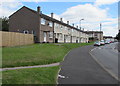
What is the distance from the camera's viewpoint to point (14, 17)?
3947cm

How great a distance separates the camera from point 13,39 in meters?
27.5

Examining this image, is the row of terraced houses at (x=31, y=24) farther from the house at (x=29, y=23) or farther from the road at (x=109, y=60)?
the road at (x=109, y=60)

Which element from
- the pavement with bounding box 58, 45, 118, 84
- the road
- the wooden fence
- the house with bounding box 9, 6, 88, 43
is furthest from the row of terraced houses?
the pavement with bounding box 58, 45, 118, 84

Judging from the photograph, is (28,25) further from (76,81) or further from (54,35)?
(76,81)

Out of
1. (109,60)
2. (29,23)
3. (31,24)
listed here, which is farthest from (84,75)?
(29,23)

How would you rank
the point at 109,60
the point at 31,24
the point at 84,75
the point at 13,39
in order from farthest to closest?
the point at 31,24, the point at 13,39, the point at 109,60, the point at 84,75

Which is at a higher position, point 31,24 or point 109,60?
point 31,24

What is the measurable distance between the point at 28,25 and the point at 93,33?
10956 centimetres

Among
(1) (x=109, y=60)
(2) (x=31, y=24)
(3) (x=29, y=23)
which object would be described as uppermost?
(3) (x=29, y=23)

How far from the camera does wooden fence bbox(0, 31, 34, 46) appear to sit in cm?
2475

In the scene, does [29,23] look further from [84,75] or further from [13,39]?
[84,75]

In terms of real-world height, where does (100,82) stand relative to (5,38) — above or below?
below

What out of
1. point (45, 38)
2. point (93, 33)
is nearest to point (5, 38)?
point (45, 38)

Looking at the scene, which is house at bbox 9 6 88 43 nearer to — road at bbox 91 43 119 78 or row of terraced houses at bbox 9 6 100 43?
row of terraced houses at bbox 9 6 100 43
